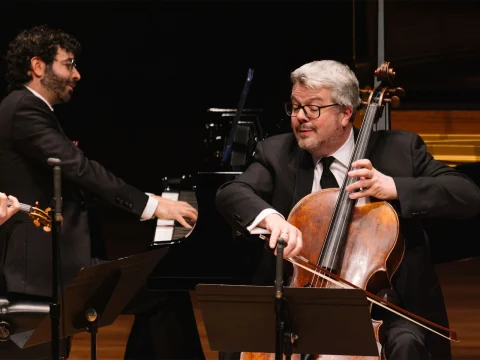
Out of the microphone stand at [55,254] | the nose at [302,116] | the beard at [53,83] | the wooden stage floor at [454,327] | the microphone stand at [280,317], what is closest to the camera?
the microphone stand at [280,317]

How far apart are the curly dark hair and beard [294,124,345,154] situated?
1.35 meters

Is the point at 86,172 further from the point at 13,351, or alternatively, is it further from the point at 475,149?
the point at 475,149

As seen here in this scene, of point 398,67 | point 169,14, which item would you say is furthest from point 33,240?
point 169,14

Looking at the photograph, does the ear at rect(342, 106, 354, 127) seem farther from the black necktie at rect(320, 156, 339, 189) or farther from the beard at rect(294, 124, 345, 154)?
the black necktie at rect(320, 156, 339, 189)

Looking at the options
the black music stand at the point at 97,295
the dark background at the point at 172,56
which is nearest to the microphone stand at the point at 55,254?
the black music stand at the point at 97,295

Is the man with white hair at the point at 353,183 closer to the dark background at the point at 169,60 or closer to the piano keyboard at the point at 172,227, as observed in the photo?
the piano keyboard at the point at 172,227

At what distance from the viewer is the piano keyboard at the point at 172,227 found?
3.84 metres

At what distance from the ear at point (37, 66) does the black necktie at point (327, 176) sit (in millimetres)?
1403

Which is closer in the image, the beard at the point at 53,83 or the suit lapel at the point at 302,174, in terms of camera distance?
the suit lapel at the point at 302,174

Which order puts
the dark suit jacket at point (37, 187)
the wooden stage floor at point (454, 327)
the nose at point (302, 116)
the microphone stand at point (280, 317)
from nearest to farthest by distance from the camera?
the microphone stand at point (280, 317) < the nose at point (302, 116) < the dark suit jacket at point (37, 187) < the wooden stage floor at point (454, 327)

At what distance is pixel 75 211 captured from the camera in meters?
3.76

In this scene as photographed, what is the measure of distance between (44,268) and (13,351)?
0.38m

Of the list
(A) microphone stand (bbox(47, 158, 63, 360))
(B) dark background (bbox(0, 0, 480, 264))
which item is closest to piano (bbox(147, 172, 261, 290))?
(A) microphone stand (bbox(47, 158, 63, 360))

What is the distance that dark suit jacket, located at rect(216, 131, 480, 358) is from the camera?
2873 mm
